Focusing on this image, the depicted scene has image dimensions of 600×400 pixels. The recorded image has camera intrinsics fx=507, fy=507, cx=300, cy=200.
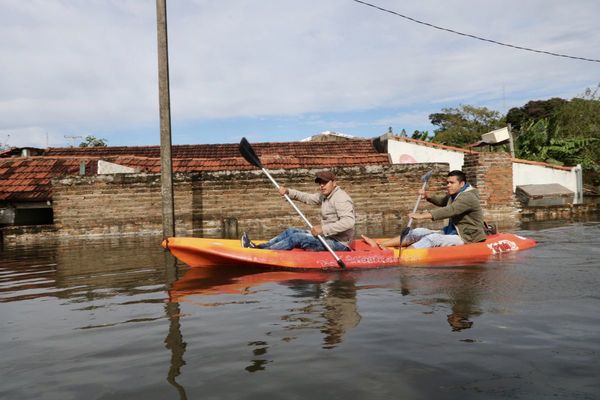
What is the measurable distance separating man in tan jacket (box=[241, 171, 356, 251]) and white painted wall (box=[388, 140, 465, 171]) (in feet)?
38.4

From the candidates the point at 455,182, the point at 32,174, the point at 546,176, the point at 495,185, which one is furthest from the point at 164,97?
the point at 546,176

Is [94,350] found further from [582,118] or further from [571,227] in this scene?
[582,118]

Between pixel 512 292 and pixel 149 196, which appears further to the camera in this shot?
pixel 149 196

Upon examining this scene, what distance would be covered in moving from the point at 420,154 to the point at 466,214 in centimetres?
1104

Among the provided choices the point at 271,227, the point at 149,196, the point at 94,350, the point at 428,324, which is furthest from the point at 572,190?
the point at 94,350

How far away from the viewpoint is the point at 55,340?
3.80 metres

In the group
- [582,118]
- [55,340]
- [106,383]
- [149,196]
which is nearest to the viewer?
[106,383]

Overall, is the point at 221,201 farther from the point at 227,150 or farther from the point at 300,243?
the point at 300,243

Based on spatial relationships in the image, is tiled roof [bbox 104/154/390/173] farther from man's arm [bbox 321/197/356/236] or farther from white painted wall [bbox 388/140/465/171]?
man's arm [bbox 321/197/356/236]

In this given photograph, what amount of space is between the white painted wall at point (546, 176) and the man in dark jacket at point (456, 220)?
444 inches

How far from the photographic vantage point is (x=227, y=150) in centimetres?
2162

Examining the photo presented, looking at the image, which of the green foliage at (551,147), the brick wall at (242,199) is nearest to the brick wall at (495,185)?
the brick wall at (242,199)

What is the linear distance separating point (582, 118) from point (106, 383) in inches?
1222

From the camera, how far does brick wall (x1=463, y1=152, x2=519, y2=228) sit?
50.9ft
